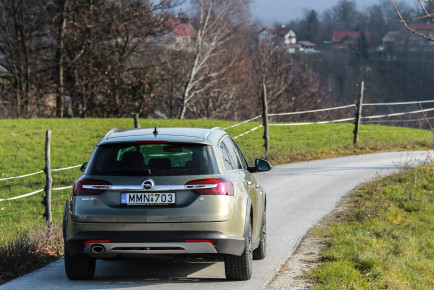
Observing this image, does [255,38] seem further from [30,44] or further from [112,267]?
[112,267]

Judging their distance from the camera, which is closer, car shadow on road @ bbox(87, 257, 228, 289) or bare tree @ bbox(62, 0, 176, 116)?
car shadow on road @ bbox(87, 257, 228, 289)

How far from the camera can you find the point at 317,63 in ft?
443

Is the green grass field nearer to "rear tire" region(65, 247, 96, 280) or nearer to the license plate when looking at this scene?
"rear tire" region(65, 247, 96, 280)

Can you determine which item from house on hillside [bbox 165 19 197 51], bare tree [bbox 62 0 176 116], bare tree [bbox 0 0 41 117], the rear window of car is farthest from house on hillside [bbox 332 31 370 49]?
the rear window of car

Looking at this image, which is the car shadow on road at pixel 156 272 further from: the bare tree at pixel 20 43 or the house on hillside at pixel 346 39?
the house on hillside at pixel 346 39

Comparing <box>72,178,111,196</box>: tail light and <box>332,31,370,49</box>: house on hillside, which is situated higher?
<box>332,31,370,49</box>: house on hillside

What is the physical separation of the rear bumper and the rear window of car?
58cm

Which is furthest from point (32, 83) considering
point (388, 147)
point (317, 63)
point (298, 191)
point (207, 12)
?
point (317, 63)

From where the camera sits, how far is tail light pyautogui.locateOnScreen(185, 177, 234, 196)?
6844 mm

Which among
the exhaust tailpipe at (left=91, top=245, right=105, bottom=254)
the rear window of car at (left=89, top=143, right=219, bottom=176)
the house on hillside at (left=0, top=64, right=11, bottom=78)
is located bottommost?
the exhaust tailpipe at (left=91, top=245, right=105, bottom=254)

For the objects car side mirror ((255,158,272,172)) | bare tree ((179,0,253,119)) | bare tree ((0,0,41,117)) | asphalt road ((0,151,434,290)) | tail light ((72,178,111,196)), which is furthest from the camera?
bare tree ((179,0,253,119))

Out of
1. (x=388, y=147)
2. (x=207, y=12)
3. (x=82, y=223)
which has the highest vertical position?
(x=207, y=12)

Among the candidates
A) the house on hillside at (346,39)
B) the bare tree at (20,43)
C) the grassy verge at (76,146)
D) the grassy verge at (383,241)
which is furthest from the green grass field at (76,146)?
the house on hillside at (346,39)

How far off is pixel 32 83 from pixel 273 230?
117 feet
